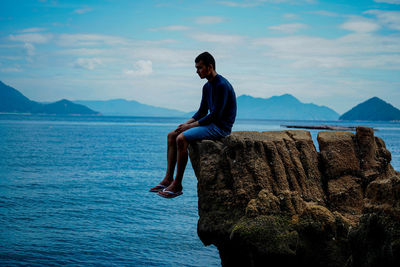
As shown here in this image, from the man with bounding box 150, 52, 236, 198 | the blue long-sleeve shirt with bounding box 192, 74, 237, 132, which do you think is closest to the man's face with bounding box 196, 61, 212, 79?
the man with bounding box 150, 52, 236, 198

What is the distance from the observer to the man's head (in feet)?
27.6

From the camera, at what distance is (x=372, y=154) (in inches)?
345

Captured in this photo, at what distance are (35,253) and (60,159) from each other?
90.5 feet

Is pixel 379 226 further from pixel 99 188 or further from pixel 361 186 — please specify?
pixel 99 188

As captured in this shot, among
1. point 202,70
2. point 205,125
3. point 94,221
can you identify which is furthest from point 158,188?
point 94,221

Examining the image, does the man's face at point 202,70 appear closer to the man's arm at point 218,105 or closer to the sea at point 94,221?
the man's arm at point 218,105

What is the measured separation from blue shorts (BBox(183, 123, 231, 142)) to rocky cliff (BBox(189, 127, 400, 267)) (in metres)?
0.19

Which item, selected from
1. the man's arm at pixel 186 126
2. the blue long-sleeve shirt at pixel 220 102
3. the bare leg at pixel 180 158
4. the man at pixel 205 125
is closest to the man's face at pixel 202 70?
the man at pixel 205 125

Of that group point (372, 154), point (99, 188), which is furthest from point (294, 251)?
point (99, 188)

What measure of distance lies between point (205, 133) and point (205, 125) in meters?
0.20

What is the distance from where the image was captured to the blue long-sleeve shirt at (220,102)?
8.42 metres

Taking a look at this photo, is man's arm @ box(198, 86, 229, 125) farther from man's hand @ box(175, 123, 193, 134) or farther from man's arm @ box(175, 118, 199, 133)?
man's hand @ box(175, 123, 193, 134)

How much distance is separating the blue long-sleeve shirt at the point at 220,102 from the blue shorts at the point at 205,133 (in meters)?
0.09

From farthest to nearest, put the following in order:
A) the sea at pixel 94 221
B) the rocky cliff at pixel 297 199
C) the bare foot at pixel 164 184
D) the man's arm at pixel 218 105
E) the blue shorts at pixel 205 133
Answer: the sea at pixel 94 221, the bare foot at pixel 164 184, the blue shorts at pixel 205 133, the man's arm at pixel 218 105, the rocky cliff at pixel 297 199
